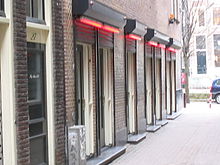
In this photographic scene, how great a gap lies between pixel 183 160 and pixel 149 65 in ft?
24.2

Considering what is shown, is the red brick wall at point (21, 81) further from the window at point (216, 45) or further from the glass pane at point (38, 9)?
the window at point (216, 45)

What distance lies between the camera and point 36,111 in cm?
798

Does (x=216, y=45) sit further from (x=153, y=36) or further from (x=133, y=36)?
(x=133, y=36)

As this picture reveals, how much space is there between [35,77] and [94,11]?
2291mm

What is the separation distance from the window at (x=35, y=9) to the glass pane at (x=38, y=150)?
1953 mm

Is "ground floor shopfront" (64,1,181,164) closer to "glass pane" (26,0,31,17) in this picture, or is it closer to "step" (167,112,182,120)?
"glass pane" (26,0,31,17)

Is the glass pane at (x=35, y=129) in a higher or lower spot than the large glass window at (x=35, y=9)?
lower

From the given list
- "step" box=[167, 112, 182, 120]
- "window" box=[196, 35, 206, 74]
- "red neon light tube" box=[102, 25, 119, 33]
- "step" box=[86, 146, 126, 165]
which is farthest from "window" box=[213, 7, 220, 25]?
"step" box=[86, 146, 126, 165]

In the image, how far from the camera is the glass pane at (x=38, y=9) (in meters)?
8.01

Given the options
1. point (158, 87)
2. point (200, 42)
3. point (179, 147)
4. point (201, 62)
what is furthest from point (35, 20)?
point (201, 62)

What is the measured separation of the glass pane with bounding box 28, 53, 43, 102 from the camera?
7.80 metres

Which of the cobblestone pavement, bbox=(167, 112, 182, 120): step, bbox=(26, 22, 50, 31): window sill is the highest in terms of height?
bbox=(26, 22, 50, 31): window sill

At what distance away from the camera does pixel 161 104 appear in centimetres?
1923

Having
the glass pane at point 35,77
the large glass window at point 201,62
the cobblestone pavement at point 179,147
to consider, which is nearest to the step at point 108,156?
the cobblestone pavement at point 179,147
